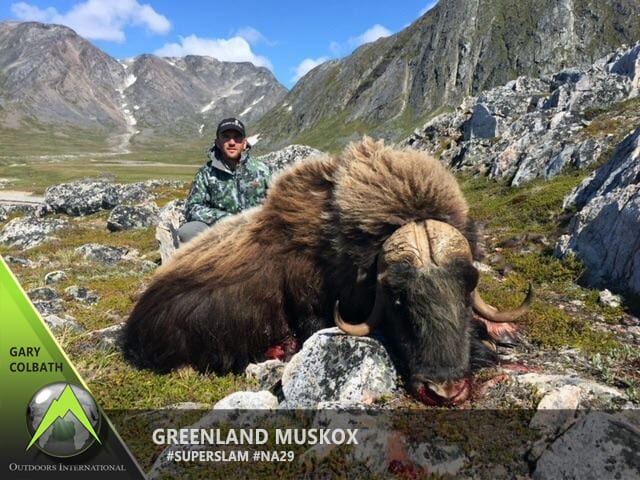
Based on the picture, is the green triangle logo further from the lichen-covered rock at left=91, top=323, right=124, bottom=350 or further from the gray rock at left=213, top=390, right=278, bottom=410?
the lichen-covered rock at left=91, top=323, right=124, bottom=350

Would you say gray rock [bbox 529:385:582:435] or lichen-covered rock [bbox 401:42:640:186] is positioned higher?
lichen-covered rock [bbox 401:42:640:186]

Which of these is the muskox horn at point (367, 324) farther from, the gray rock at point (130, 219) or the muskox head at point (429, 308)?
Result: the gray rock at point (130, 219)

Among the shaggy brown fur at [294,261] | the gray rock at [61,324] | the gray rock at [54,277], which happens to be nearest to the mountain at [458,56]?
the gray rock at [54,277]

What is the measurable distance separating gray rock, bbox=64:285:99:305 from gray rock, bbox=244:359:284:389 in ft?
16.1

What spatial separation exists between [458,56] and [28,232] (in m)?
110

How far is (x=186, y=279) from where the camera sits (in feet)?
→ 18.5

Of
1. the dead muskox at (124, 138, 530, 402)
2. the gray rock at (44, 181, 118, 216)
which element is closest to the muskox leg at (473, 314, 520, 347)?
the dead muskox at (124, 138, 530, 402)

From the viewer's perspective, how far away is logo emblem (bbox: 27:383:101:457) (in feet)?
11.3

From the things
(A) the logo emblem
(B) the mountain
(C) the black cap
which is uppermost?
(B) the mountain

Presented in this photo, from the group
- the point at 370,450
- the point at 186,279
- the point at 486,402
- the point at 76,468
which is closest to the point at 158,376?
the point at 186,279

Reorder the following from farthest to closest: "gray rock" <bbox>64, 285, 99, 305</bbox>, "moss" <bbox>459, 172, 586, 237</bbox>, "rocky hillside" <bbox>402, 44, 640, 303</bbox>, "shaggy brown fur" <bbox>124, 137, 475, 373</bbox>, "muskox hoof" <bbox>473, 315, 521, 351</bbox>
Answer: "moss" <bbox>459, 172, 586, 237</bbox>
"gray rock" <bbox>64, 285, 99, 305</bbox>
"rocky hillside" <bbox>402, 44, 640, 303</bbox>
"muskox hoof" <bbox>473, 315, 521, 351</bbox>
"shaggy brown fur" <bbox>124, 137, 475, 373</bbox>

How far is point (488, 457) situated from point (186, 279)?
3.63 m

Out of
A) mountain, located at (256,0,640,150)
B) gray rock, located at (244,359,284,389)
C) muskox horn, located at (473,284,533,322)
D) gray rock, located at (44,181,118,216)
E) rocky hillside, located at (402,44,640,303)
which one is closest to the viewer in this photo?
muskox horn, located at (473,284,533,322)

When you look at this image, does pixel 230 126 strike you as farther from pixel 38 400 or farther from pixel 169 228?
pixel 169 228
